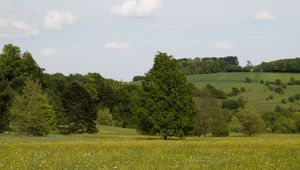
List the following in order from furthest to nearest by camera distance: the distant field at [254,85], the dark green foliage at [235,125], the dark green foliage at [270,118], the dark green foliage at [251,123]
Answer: the distant field at [254,85]
the dark green foliage at [270,118]
the dark green foliage at [235,125]
the dark green foliage at [251,123]

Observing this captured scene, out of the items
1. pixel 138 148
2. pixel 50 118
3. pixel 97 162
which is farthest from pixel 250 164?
pixel 50 118

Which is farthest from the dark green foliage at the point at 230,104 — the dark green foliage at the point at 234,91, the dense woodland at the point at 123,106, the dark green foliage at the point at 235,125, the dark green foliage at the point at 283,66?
the dark green foliage at the point at 235,125

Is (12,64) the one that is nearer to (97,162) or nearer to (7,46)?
(7,46)

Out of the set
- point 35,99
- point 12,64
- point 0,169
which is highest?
point 12,64

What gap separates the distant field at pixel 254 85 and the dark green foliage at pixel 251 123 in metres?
50.7

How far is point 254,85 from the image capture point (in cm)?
16475

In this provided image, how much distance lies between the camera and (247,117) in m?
94.1

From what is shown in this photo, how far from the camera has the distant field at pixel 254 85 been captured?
497 feet

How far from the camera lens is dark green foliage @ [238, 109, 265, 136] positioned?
93750mm

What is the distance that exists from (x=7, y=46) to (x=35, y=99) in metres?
38.9

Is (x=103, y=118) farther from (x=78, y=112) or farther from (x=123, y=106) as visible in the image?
(x=78, y=112)

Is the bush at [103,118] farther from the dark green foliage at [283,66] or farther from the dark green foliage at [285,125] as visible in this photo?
the dark green foliage at [283,66]

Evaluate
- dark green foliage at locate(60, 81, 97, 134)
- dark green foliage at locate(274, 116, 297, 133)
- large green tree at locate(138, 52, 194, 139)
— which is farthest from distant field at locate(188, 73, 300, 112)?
large green tree at locate(138, 52, 194, 139)

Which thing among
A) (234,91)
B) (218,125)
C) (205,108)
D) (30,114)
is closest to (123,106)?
(234,91)
